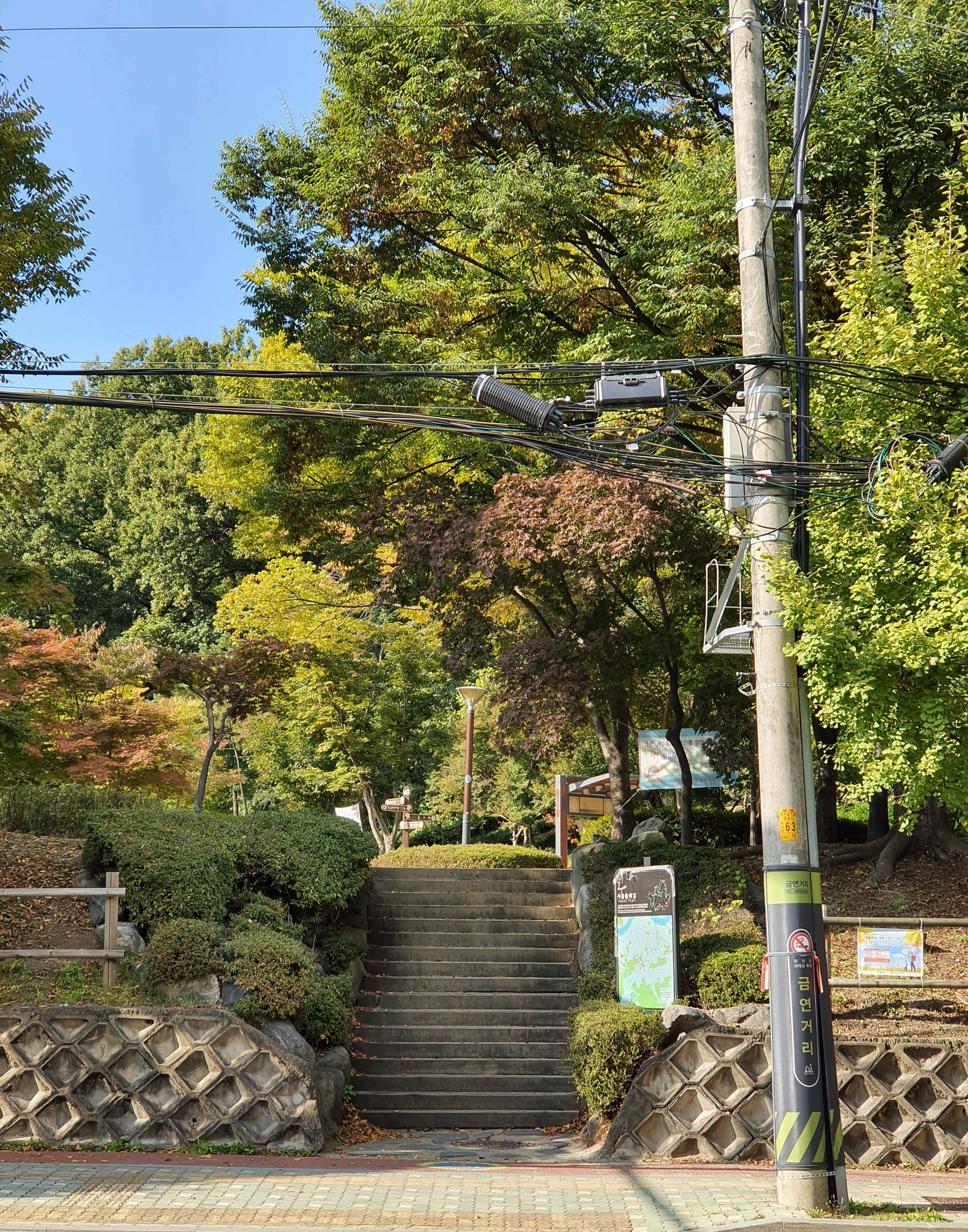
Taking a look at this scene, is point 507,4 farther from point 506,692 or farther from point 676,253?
point 506,692

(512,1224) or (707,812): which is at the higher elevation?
(707,812)

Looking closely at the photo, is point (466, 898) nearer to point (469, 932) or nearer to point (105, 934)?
point (469, 932)

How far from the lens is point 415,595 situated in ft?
57.9

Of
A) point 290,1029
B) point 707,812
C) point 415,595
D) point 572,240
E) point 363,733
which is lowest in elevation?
point 290,1029

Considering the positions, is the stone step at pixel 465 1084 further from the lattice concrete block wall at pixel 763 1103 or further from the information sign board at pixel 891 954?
the information sign board at pixel 891 954

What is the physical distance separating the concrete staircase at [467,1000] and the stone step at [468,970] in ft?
0.05

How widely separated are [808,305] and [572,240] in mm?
3114

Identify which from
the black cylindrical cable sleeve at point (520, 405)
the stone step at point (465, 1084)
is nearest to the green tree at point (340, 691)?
the stone step at point (465, 1084)

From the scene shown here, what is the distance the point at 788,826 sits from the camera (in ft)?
25.1

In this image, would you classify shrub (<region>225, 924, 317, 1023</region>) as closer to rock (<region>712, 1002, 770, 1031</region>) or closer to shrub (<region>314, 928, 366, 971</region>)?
shrub (<region>314, 928, 366, 971</region>)

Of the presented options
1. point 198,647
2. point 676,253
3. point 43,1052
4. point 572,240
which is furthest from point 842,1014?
Answer: point 198,647

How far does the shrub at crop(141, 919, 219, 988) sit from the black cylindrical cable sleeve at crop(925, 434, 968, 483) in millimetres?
7460

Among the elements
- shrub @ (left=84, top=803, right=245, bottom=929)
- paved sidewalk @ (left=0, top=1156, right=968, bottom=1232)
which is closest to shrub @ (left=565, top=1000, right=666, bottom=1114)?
paved sidewalk @ (left=0, top=1156, right=968, bottom=1232)

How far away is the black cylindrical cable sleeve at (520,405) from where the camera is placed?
26.1 ft
